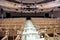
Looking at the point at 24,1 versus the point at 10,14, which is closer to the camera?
the point at 10,14

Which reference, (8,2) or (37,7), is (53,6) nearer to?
(37,7)

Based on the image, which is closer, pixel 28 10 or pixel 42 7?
pixel 28 10

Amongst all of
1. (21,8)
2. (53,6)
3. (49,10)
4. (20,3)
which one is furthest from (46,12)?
(20,3)

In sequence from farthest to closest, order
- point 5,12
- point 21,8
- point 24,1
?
point 24,1, point 21,8, point 5,12

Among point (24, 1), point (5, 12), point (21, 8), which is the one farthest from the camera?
point (24, 1)

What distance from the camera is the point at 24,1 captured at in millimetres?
21422

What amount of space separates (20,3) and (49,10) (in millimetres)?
4945

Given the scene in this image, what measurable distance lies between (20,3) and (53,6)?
4783 mm

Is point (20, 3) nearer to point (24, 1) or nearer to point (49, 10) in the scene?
point (24, 1)

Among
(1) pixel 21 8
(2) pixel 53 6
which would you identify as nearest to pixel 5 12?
(1) pixel 21 8

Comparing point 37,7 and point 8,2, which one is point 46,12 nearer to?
point 37,7

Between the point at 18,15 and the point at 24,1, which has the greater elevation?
the point at 24,1

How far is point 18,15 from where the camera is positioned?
18656mm

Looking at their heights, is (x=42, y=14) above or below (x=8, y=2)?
below
